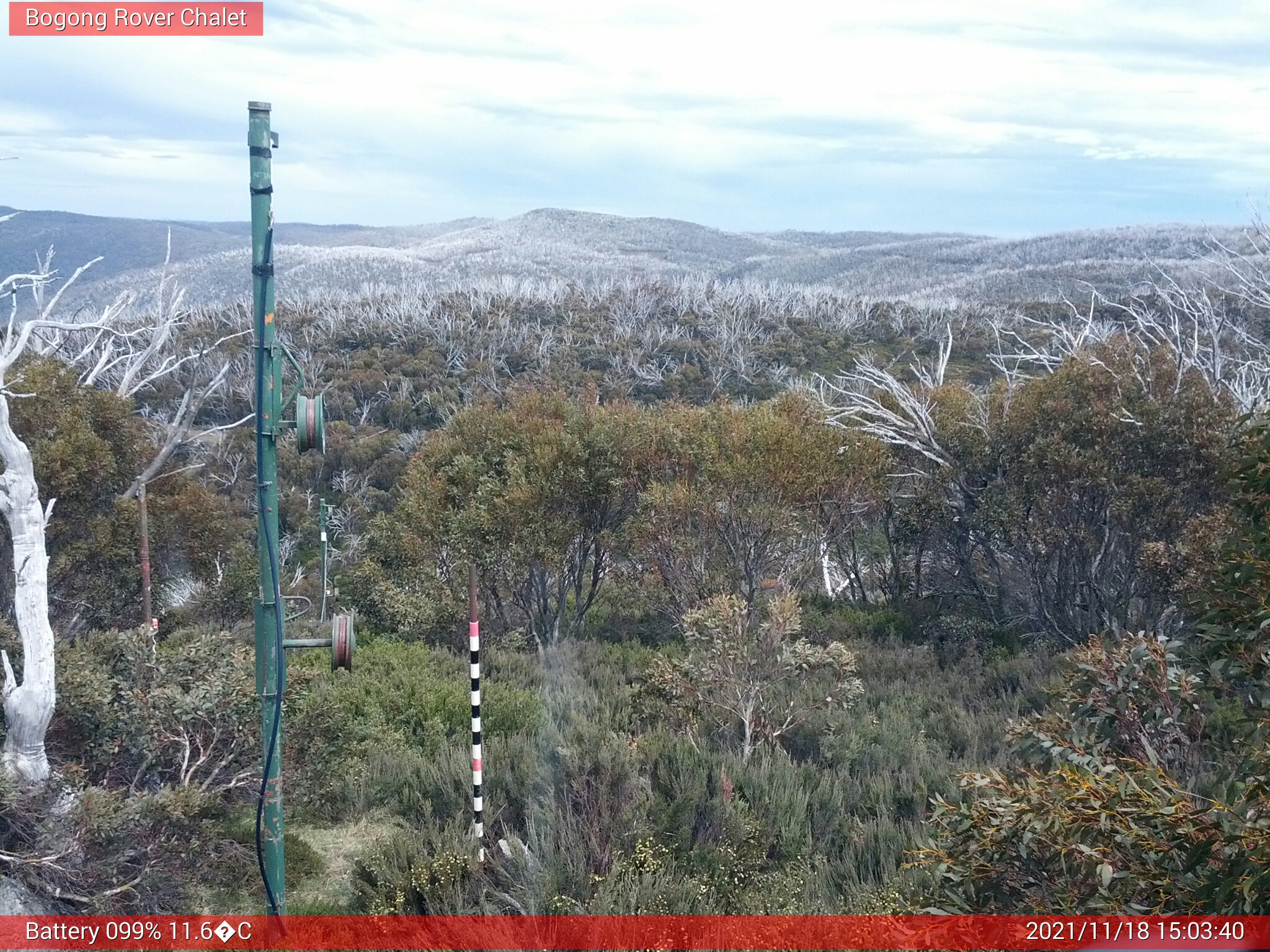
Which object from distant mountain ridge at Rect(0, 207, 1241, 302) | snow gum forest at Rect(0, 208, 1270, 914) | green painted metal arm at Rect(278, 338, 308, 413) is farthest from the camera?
distant mountain ridge at Rect(0, 207, 1241, 302)

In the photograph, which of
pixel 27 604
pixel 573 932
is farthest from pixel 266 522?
pixel 27 604

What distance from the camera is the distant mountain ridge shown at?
33781 millimetres

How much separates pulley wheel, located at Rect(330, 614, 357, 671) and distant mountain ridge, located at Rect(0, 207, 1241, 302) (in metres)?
18.1

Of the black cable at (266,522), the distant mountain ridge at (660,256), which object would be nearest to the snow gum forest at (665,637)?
the black cable at (266,522)

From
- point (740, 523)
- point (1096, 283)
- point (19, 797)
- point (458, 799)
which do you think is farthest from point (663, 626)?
point (1096, 283)

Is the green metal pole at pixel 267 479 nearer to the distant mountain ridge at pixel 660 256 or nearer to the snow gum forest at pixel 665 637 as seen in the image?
the snow gum forest at pixel 665 637

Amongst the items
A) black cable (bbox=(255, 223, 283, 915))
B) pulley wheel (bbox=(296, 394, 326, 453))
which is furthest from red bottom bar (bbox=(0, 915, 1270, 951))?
pulley wheel (bbox=(296, 394, 326, 453))

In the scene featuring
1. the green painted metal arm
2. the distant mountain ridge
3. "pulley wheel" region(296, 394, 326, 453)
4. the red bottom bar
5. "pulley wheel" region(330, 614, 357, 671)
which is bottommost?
the red bottom bar

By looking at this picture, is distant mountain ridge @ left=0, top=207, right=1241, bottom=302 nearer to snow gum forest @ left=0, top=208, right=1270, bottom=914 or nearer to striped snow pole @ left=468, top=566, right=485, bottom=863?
snow gum forest @ left=0, top=208, right=1270, bottom=914

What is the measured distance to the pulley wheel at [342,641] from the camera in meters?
4.64

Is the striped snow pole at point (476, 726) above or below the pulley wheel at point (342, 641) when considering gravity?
below

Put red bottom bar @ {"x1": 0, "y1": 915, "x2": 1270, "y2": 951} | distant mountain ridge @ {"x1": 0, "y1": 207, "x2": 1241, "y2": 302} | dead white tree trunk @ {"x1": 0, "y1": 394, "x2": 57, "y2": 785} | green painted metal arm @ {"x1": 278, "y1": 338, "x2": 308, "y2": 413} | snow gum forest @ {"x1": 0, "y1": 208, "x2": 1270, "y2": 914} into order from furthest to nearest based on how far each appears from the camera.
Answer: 1. distant mountain ridge @ {"x1": 0, "y1": 207, "x2": 1241, "y2": 302}
2. dead white tree trunk @ {"x1": 0, "y1": 394, "x2": 57, "y2": 785}
3. snow gum forest @ {"x1": 0, "y1": 208, "x2": 1270, "y2": 914}
4. green painted metal arm @ {"x1": 278, "y1": 338, "x2": 308, "y2": 413}
5. red bottom bar @ {"x1": 0, "y1": 915, "x2": 1270, "y2": 951}

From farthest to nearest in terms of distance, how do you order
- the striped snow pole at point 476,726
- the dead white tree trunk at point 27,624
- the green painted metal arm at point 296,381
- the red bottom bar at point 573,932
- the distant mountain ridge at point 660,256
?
the distant mountain ridge at point 660,256
the dead white tree trunk at point 27,624
the striped snow pole at point 476,726
the green painted metal arm at point 296,381
the red bottom bar at point 573,932

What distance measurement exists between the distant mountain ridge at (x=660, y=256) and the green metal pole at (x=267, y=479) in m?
17.6
